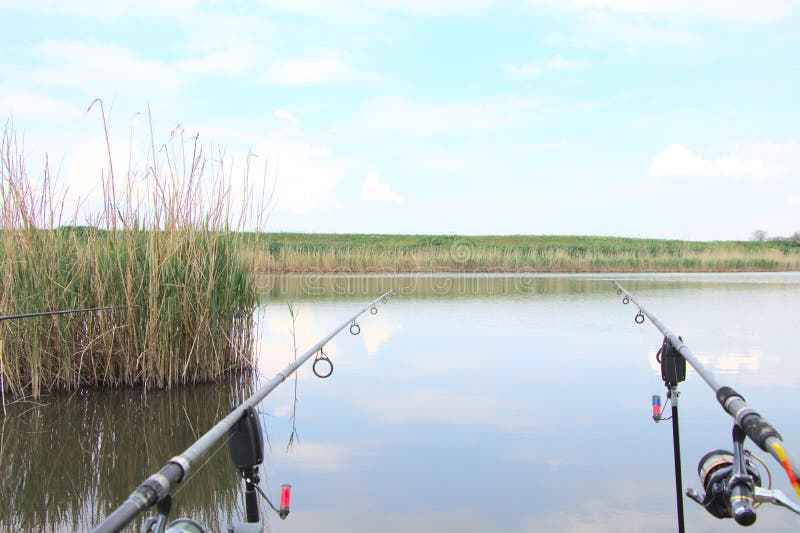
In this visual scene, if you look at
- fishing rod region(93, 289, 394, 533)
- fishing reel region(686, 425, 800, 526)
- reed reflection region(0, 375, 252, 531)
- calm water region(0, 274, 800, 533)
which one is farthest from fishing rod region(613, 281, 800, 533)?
reed reflection region(0, 375, 252, 531)

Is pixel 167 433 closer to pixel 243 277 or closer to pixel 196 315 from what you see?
pixel 196 315

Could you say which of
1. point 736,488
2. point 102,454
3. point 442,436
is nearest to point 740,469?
point 736,488

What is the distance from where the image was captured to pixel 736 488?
1.59 m

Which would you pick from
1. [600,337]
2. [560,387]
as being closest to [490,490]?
[560,387]

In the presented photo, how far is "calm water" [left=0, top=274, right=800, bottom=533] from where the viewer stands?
2.95 metres

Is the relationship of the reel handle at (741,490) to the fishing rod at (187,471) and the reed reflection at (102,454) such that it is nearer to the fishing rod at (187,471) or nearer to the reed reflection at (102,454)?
the fishing rod at (187,471)

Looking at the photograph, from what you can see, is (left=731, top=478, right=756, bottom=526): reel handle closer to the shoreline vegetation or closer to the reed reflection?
the reed reflection

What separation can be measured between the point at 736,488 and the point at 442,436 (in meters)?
2.47

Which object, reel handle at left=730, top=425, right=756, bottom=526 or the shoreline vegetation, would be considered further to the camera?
the shoreline vegetation

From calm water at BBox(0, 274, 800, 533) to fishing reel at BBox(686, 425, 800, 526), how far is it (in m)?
0.94

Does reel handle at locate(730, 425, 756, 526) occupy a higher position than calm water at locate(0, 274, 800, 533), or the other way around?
reel handle at locate(730, 425, 756, 526)

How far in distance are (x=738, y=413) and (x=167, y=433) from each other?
3391 millimetres

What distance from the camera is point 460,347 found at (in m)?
7.09

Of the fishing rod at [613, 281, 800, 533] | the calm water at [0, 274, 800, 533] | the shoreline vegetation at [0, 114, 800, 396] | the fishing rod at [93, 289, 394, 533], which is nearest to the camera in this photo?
the fishing rod at [93, 289, 394, 533]
